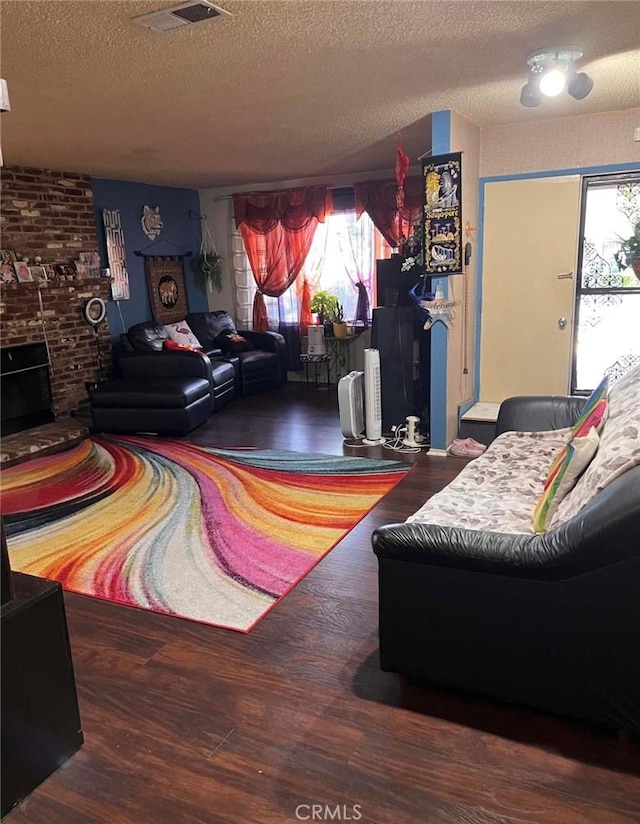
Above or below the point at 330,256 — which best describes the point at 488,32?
above

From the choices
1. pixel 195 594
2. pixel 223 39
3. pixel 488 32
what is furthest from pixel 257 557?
pixel 488 32

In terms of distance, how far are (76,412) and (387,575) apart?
4903mm

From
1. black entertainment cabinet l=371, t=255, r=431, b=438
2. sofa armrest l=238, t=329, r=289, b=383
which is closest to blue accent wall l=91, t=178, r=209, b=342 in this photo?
sofa armrest l=238, t=329, r=289, b=383

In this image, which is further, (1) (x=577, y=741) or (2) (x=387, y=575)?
(2) (x=387, y=575)

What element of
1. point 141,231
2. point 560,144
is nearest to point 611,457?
point 560,144

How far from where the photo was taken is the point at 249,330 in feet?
24.7

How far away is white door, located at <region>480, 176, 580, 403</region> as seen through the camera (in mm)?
4664

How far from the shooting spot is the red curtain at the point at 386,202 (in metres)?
6.31

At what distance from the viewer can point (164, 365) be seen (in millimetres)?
5855

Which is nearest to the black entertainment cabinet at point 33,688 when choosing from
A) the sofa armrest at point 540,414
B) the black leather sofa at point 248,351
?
the sofa armrest at point 540,414

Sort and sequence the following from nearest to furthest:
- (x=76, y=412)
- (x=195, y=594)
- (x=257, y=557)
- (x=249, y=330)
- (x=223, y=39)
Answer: (x=223, y=39) < (x=195, y=594) < (x=257, y=557) < (x=76, y=412) < (x=249, y=330)

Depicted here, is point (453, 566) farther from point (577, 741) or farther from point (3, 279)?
point (3, 279)

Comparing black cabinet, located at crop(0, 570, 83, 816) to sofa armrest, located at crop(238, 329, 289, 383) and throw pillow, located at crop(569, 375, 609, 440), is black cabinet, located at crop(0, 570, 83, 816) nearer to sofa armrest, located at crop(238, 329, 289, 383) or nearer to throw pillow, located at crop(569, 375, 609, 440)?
throw pillow, located at crop(569, 375, 609, 440)

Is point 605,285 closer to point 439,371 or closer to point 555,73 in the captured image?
point 439,371
